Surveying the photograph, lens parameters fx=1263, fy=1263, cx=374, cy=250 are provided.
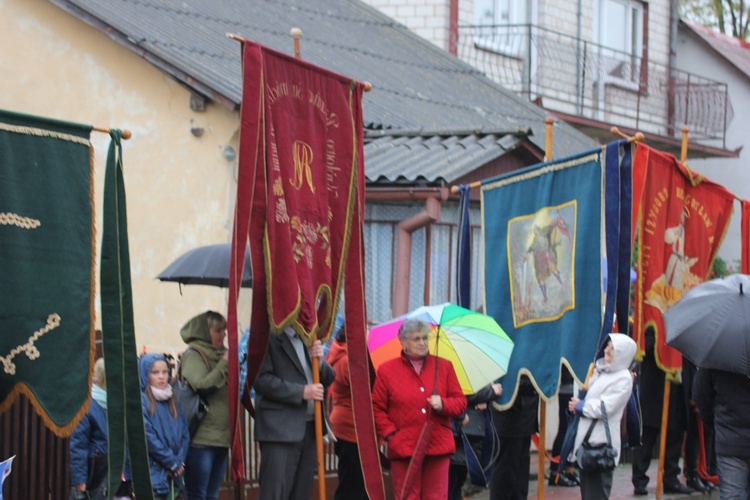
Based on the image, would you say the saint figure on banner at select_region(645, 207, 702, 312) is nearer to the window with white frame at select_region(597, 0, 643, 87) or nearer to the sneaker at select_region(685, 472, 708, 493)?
the sneaker at select_region(685, 472, 708, 493)

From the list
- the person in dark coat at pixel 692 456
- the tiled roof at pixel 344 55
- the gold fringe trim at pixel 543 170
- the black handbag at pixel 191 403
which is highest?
the tiled roof at pixel 344 55

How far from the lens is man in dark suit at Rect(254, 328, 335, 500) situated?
306 inches

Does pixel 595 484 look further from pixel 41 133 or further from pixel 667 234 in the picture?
pixel 41 133

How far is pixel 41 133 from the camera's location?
266 inches

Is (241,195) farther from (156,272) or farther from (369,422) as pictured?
(156,272)

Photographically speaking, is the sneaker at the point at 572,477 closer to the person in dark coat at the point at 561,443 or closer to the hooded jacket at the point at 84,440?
the person in dark coat at the point at 561,443

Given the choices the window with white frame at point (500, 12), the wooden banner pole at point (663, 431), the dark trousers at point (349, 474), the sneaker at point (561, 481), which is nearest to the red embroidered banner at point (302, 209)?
the dark trousers at point (349, 474)

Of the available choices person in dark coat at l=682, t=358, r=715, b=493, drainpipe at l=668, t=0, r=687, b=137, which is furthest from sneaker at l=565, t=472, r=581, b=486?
drainpipe at l=668, t=0, r=687, b=137

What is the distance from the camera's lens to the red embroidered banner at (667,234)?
988 cm

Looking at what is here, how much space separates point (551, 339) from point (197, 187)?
462 centimetres

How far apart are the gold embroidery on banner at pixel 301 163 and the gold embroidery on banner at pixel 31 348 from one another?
1.78 meters

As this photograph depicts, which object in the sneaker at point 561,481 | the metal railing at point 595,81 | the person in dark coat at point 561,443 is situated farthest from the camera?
the metal railing at point 595,81

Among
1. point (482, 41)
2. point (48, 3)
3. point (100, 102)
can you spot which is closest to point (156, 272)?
point (100, 102)

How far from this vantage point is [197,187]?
12.7m
